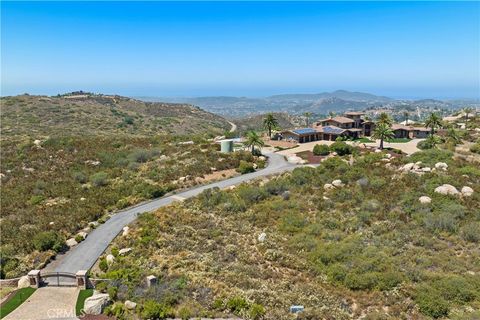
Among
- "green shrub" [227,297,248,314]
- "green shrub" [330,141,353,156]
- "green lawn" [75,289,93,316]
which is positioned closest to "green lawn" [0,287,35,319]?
"green lawn" [75,289,93,316]

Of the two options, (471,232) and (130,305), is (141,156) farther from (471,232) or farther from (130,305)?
(471,232)

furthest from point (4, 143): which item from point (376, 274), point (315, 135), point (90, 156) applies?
point (376, 274)

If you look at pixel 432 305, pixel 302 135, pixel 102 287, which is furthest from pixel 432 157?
pixel 102 287

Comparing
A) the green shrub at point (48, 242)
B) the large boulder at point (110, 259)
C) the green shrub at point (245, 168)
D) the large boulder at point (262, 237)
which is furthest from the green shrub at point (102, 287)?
the green shrub at point (245, 168)

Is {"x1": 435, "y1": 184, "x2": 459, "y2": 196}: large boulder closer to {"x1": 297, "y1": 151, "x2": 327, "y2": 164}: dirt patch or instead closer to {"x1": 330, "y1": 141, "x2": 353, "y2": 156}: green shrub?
{"x1": 297, "y1": 151, "x2": 327, "y2": 164}: dirt patch

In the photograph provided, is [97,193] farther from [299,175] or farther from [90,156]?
[299,175]

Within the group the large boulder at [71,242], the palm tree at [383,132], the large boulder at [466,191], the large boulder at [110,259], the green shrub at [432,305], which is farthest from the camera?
the palm tree at [383,132]

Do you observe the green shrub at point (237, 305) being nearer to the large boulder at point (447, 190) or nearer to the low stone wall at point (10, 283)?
the low stone wall at point (10, 283)
